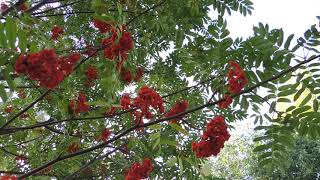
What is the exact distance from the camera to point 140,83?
3145 mm

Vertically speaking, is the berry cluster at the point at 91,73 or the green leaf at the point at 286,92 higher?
the berry cluster at the point at 91,73

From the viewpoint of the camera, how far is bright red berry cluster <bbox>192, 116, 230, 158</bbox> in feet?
7.14

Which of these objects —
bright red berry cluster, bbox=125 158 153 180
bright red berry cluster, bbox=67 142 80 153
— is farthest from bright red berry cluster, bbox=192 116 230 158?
bright red berry cluster, bbox=67 142 80 153

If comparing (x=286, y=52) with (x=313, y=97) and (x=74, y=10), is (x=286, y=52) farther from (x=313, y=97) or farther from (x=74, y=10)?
(x=74, y=10)

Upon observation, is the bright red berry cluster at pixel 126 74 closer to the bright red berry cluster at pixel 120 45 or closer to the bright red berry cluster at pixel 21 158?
the bright red berry cluster at pixel 120 45

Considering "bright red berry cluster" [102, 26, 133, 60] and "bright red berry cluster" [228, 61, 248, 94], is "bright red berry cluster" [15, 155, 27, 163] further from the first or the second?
"bright red berry cluster" [228, 61, 248, 94]

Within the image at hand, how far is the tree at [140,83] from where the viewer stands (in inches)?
87.8

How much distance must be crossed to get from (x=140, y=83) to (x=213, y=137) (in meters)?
1.07

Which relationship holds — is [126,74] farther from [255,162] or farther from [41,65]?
[255,162]

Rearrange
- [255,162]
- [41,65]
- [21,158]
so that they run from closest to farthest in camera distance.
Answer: [41,65] → [21,158] → [255,162]

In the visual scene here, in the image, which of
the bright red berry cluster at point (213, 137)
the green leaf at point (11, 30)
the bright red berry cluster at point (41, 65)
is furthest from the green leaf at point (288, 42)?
the green leaf at point (11, 30)

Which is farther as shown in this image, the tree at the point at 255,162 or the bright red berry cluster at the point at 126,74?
the tree at the point at 255,162

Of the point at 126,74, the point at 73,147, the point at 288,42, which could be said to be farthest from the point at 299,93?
the point at 73,147

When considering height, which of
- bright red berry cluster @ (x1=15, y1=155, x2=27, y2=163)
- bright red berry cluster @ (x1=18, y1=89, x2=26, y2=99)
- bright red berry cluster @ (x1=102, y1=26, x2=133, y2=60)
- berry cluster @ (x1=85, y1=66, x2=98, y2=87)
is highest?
bright red berry cluster @ (x1=18, y1=89, x2=26, y2=99)
